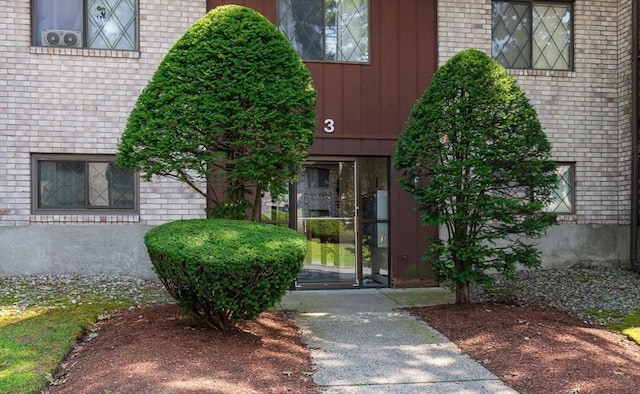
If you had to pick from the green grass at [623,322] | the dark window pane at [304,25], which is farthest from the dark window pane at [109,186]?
the green grass at [623,322]

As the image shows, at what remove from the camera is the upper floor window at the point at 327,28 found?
8.65 metres

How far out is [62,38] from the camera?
8.18m

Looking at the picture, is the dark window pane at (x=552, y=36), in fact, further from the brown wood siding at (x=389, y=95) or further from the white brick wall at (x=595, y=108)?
the brown wood siding at (x=389, y=95)

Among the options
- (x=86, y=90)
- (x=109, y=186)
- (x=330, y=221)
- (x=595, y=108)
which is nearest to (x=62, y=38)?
(x=86, y=90)

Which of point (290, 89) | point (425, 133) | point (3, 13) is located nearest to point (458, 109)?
point (425, 133)

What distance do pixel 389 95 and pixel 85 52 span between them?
4.64 m

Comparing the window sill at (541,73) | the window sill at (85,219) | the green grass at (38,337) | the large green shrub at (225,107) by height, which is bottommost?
the green grass at (38,337)

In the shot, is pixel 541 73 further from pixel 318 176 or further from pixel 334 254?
pixel 334 254

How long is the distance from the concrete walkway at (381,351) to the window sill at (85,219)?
267 centimetres

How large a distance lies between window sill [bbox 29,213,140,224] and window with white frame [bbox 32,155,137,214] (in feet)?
0.35

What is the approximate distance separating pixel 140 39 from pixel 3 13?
193cm

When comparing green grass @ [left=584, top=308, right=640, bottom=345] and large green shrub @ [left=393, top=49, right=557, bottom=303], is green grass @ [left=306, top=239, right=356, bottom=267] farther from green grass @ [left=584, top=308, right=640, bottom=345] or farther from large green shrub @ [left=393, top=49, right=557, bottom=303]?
green grass @ [left=584, top=308, right=640, bottom=345]

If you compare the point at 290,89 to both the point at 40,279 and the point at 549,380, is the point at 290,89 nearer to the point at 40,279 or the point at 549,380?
the point at 549,380

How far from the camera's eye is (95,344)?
5.06 meters
